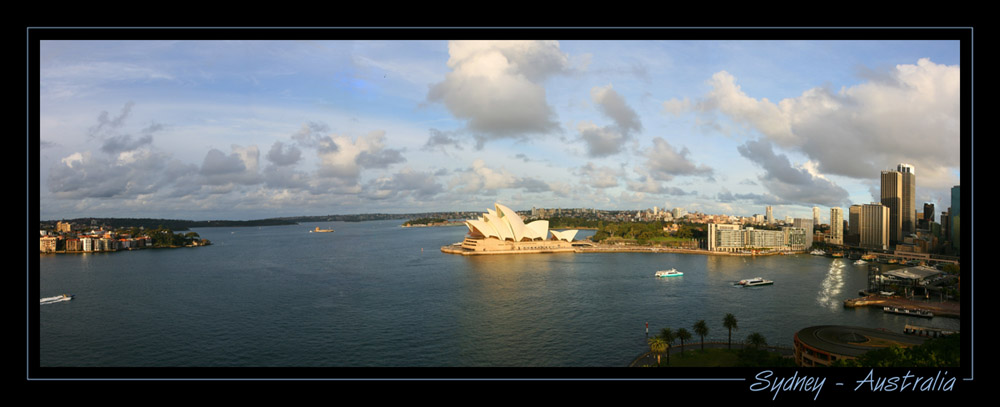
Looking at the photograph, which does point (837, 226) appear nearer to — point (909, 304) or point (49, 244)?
point (909, 304)

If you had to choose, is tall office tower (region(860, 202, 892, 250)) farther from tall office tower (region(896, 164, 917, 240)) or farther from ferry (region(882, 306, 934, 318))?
ferry (region(882, 306, 934, 318))

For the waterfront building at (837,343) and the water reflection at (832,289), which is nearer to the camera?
the waterfront building at (837,343)

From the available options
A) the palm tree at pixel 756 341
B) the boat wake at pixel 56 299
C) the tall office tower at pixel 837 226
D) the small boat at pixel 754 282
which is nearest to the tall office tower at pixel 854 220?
the tall office tower at pixel 837 226

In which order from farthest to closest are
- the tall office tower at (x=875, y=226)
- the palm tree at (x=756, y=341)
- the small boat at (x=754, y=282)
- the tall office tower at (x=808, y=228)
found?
the tall office tower at (x=808, y=228) < the tall office tower at (x=875, y=226) < the small boat at (x=754, y=282) < the palm tree at (x=756, y=341)

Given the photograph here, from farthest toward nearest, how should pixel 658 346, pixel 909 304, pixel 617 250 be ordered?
pixel 617 250 < pixel 909 304 < pixel 658 346

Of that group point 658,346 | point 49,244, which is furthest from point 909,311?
point 49,244

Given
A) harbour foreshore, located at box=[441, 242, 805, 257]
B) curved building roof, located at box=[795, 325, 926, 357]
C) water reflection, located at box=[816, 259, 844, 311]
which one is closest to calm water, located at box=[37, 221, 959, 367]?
water reflection, located at box=[816, 259, 844, 311]

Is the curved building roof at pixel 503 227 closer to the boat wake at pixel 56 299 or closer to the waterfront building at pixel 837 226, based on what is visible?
the waterfront building at pixel 837 226
